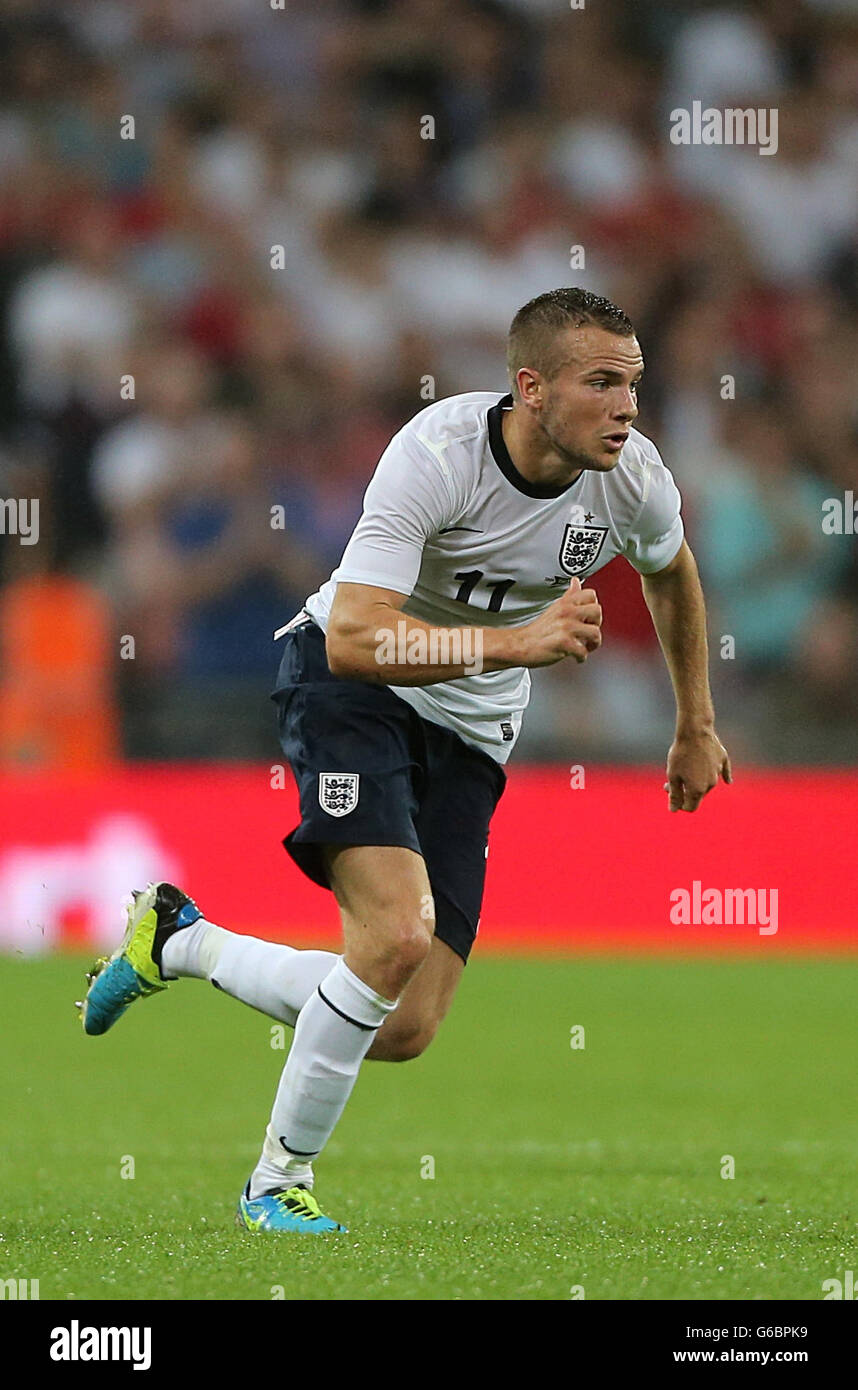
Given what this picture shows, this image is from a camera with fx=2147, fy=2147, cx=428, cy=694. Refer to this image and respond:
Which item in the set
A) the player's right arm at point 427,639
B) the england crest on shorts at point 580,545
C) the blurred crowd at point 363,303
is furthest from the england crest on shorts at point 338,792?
the blurred crowd at point 363,303

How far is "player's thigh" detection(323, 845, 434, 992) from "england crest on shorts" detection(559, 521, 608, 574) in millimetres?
829

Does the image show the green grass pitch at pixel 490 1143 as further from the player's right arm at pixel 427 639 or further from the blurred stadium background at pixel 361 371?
the player's right arm at pixel 427 639

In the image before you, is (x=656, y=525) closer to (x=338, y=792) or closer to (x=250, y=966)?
(x=338, y=792)

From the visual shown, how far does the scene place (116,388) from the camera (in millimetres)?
12633

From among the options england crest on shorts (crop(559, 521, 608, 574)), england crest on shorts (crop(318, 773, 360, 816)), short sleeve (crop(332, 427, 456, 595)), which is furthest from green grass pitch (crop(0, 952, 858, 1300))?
england crest on shorts (crop(559, 521, 608, 574))

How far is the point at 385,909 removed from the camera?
15.9 ft

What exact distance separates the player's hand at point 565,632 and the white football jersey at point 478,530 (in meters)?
0.39

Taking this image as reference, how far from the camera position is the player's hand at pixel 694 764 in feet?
18.1

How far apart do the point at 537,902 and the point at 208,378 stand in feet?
12.6

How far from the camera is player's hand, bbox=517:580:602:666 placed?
4461 mm

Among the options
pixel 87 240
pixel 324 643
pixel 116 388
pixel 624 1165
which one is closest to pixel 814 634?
pixel 116 388

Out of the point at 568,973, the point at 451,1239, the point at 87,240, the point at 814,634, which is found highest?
the point at 87,240

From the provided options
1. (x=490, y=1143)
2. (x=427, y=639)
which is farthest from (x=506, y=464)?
(x=490, y=1143)

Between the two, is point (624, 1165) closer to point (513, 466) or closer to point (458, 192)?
point (513, 466)
